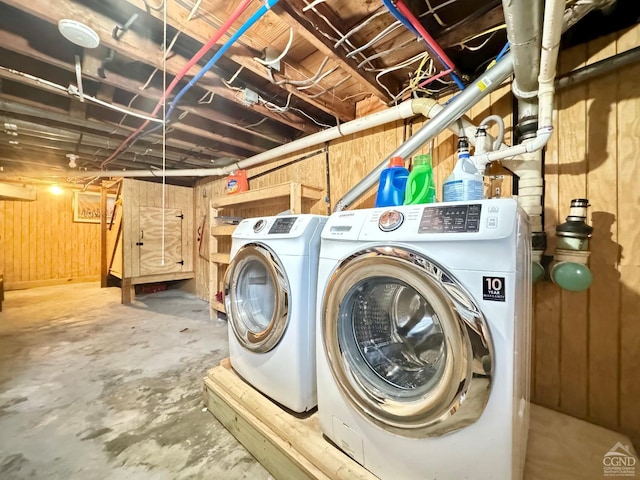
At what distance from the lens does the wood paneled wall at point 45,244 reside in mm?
4719

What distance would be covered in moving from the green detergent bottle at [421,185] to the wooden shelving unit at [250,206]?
3.88 feet

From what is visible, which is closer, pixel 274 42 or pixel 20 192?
pixel 274 42

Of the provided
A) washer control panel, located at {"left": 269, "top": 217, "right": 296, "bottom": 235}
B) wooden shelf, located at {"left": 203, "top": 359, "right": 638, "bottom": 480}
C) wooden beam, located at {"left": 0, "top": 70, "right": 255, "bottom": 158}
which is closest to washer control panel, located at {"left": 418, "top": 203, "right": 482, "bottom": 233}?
washer control panel, located at {"left": 269, "top": 217, "right": 296, "bottom": 235}

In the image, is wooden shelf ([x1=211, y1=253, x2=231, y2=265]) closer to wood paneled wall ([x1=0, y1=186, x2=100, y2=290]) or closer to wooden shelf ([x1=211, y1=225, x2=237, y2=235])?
wooden shelf ([x1=211, y1=225, x2=237, y2=235])

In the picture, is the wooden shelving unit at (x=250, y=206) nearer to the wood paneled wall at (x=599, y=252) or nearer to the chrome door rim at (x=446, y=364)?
the chrome door rim at (x=446, y=364)

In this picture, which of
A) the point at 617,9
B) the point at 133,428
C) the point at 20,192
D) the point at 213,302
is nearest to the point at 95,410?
the point at 133,428

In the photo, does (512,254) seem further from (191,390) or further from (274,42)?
(191,390)

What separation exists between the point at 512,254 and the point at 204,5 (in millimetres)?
1709

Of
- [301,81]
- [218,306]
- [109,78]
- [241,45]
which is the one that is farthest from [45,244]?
[301,81]

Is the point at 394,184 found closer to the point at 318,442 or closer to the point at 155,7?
the point at 318,442

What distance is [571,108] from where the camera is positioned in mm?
1270

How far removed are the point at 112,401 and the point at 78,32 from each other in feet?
6.77

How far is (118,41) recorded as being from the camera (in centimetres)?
138

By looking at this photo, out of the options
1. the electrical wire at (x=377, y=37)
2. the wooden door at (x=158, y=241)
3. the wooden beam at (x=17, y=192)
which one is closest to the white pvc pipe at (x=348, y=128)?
the electrical wire at (x=377, y=37)
